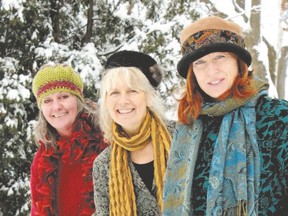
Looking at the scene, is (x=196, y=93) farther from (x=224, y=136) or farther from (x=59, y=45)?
(x=59, y=45)

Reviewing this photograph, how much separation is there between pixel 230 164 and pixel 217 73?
0.39m

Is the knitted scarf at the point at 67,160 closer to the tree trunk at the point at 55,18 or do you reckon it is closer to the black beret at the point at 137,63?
the black beret at the point at 137,63

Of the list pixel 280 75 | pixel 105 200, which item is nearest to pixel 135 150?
pixel 105 200

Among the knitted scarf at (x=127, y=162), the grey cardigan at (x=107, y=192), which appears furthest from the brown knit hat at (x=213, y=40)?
the grey cardigan at (x=107, y=192)

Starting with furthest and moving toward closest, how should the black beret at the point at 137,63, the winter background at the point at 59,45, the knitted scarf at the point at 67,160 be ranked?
the winter background at the point at 59,45, the knitted scarf at the point at 67,160, the black beret at the point at 137,63

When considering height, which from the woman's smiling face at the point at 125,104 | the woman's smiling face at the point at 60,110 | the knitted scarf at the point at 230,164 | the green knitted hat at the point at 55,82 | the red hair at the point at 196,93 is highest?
the green knitted hat at the point at 55,82

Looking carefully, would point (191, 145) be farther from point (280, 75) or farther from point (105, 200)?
point (280, 75)

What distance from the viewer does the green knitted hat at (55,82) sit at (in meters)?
3.10

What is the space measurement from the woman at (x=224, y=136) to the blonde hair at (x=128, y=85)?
1.82 feet

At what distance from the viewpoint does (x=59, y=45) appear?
482 centimetres

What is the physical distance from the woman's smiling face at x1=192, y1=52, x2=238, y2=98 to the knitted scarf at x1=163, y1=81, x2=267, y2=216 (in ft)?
0.20

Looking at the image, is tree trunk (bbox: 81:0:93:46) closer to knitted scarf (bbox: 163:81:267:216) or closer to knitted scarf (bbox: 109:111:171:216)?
knitted scarf (bbox: 109:111:171:216)

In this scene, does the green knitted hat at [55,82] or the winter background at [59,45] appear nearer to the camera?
the green knitted hat at [55,82]

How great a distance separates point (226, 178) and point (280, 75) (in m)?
9.02
